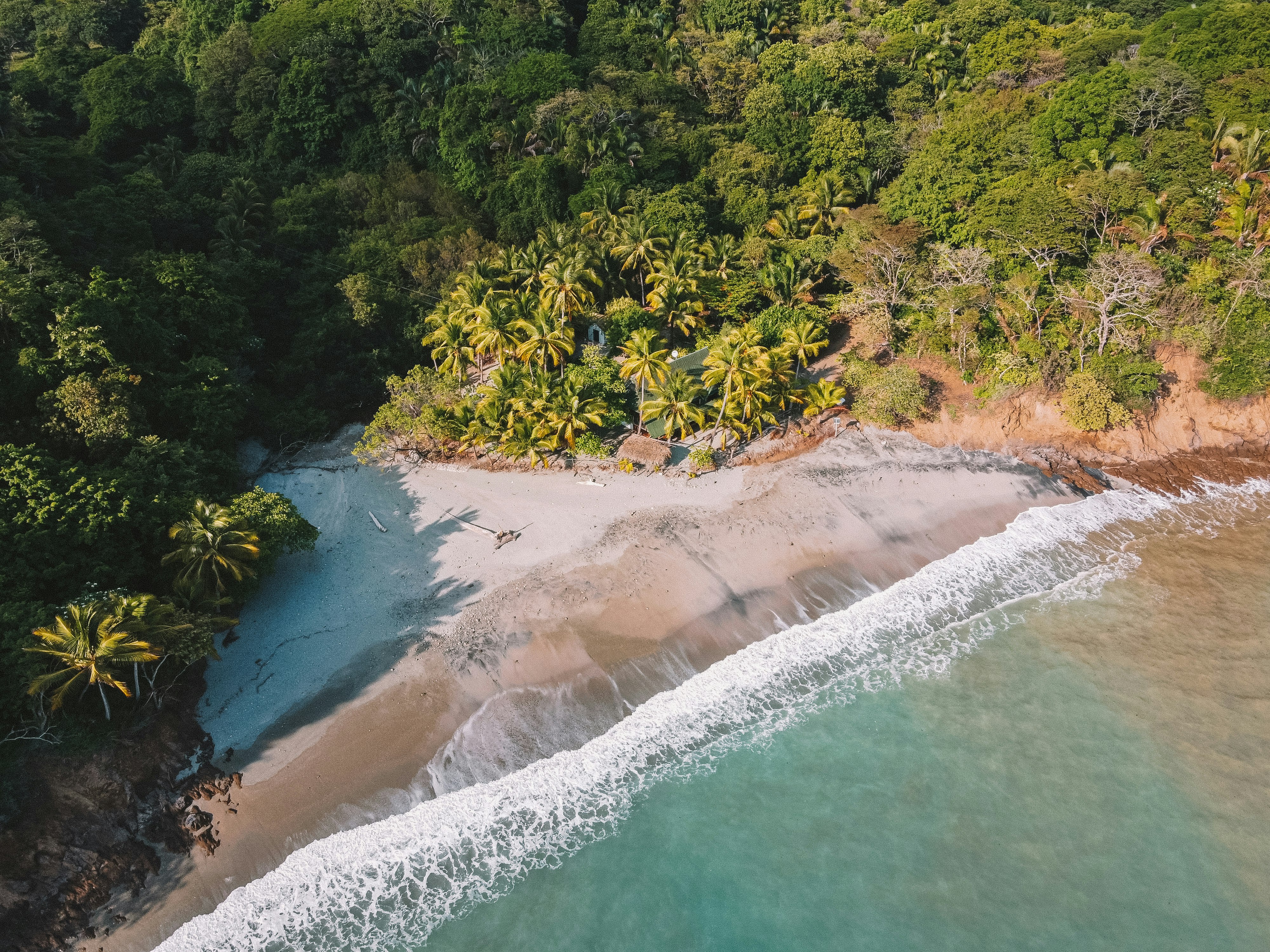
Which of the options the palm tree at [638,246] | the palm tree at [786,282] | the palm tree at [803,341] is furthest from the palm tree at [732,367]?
the palm tree at [638,246]

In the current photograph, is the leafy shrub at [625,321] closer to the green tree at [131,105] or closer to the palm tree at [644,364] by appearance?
the palm tree at [644,364]

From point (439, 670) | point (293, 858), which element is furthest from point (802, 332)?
point (293, 858)

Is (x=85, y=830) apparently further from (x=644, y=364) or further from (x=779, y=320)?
(x=779, y=320)

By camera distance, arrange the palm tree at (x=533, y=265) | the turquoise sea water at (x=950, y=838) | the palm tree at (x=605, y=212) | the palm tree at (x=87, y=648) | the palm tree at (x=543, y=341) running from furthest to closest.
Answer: the palm tree at (x=605, y=212), the palm tree at (x=533, y=265), the palm tree at (x=543, y=341), the palm tree at (x=87, y=648), the turquoise sea water at (x=950, y=838)

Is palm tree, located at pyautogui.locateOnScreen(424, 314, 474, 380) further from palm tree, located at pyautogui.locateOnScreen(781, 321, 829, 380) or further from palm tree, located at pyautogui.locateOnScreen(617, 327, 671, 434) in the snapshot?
palm tree, located at pyautogui.locateOnScreen(781, 321, 829, 380)

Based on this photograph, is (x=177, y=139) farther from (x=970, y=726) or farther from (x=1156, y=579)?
(x=1156, y=579)
